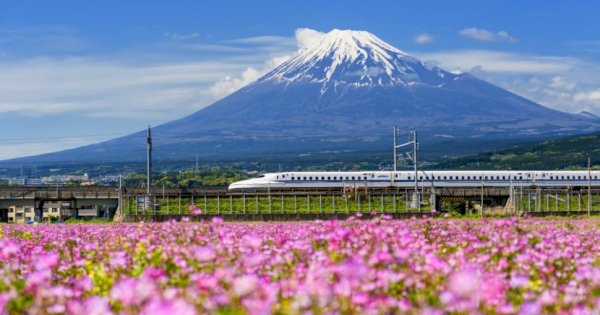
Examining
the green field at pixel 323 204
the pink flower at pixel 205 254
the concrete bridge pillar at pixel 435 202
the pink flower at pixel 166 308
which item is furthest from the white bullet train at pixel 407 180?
the pink flower at pixel 166 308

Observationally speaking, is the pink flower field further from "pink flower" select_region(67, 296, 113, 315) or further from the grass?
the grass

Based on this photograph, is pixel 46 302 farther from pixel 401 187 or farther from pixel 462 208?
pixel 401 187

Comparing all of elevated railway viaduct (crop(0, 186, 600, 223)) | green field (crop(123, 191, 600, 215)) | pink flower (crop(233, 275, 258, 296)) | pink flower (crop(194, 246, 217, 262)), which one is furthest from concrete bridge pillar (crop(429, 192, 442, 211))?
pink flower (crop(233, 275, 258, 296))

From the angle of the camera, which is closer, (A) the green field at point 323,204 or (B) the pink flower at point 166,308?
(B) the pink flower at point 166,308

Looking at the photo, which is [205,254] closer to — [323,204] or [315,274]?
[315,274]

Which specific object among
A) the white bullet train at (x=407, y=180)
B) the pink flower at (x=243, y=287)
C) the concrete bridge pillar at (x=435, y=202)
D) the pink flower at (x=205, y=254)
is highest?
the pink flower at (x=205, y=254)

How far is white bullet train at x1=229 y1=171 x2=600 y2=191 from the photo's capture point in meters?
84.0

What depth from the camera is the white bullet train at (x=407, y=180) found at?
276 feet

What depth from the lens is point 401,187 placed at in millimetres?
80125

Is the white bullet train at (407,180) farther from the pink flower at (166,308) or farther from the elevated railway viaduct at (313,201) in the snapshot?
the pink flower at (166,308)

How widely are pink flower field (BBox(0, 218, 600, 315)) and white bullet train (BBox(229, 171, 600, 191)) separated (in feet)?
230

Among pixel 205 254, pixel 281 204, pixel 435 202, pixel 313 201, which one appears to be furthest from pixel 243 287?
pixel 313 201

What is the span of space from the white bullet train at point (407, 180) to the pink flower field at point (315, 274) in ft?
230

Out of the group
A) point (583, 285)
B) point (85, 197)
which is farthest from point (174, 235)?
point (85, 197)
